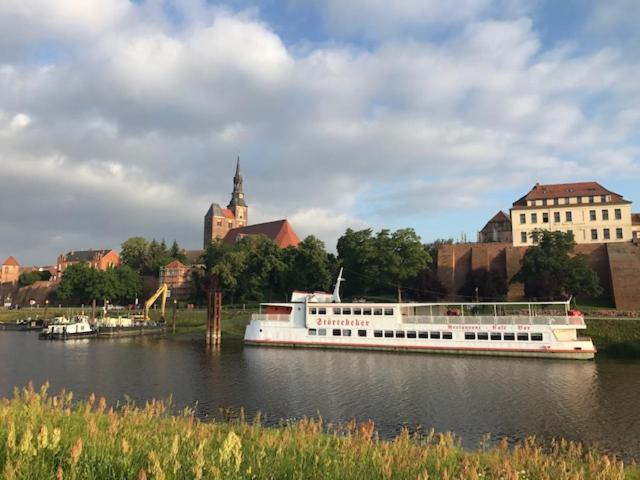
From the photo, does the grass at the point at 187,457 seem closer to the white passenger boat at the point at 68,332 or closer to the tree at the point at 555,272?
the tree at the point at 555,272

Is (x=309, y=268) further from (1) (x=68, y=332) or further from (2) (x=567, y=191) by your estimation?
(2) (x=567, y=191)

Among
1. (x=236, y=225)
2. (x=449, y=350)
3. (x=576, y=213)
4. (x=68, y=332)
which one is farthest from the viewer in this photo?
(x=236, y=225)

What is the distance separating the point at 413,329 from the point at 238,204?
128959mm

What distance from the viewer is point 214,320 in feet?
184

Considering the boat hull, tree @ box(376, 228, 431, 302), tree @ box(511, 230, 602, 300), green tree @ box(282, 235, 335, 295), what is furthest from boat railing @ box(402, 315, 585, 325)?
green tree @ box(282, 235, 335, 295)

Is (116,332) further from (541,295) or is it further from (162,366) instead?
(541,295)

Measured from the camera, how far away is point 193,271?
111000 millimetres

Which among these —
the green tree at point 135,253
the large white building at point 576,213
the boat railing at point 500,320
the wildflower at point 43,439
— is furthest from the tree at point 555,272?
the green tree at point 135,253

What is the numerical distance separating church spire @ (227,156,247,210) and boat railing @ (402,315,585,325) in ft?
422

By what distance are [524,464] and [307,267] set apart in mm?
71064

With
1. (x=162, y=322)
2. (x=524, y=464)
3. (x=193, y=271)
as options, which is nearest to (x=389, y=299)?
(x=162, y=322)

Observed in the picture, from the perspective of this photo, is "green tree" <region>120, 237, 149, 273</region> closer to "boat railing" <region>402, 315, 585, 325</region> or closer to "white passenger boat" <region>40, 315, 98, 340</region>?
"white passenger boat" <region>40, 315, 98, 340</region>

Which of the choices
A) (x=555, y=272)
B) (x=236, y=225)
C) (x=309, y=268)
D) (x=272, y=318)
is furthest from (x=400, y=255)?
(x=236, y=225)

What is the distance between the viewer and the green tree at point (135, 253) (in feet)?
422
